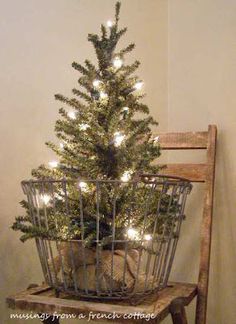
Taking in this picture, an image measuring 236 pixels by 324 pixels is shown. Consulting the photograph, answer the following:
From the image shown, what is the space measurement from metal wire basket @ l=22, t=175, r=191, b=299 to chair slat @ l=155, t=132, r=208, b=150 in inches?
11.0

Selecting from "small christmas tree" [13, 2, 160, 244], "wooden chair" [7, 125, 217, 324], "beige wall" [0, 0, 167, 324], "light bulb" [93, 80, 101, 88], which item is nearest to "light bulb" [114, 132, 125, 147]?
"small christmas tree" [13, 2, 160, 244]

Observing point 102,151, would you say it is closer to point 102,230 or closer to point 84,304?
point 102,230

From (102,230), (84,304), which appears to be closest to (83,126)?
(102,230)

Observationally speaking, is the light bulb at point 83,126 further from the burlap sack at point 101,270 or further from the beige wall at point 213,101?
the beige wall at point 213,101

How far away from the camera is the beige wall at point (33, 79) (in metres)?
1.05

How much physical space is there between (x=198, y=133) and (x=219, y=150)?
0.07 m

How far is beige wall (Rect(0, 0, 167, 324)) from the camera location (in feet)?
3.46

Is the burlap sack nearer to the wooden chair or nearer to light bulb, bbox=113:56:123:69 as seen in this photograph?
the wooden chair

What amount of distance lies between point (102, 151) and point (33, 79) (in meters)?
0.44

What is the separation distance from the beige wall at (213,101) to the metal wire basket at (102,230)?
0.30m

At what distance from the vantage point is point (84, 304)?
0.67 metres

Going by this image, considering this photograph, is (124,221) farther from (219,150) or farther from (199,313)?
(219,150)

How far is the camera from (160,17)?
3.91 feet

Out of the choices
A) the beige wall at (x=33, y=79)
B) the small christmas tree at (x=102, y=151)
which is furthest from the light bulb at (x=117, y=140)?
the beige wall at (x=33, y=79)
